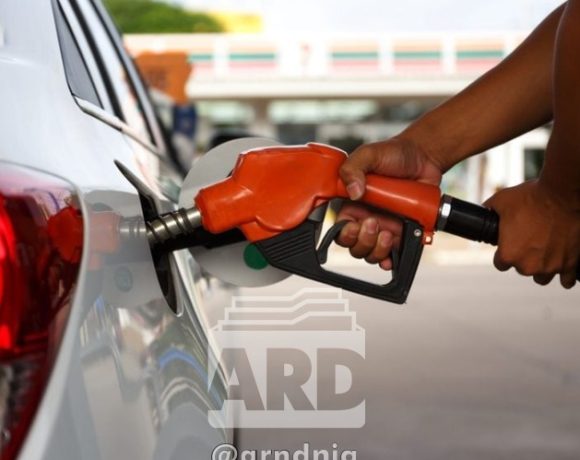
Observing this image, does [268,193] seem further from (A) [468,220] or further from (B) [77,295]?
(B) [77,295]

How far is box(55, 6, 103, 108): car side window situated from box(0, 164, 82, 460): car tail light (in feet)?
1.59

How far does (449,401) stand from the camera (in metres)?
4.63

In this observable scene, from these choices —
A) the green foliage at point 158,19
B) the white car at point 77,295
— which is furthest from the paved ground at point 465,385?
the green foliage at point 158,19

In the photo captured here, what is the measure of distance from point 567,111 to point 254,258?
645 millimetres

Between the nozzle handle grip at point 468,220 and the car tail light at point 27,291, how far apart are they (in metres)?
0.91

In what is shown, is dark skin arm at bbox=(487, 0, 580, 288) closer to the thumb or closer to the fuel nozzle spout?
the thumb

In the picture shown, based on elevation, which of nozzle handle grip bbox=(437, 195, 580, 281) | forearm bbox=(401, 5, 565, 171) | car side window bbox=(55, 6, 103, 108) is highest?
forearm bbox=(401, 5, 565, 171)

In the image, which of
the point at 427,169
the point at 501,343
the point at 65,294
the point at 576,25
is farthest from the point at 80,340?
the point at 501,343

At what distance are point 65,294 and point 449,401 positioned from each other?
3.74 metres

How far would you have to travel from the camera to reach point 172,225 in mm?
1682

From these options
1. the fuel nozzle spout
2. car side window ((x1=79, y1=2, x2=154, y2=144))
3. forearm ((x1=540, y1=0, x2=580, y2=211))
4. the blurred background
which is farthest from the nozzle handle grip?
the blurred background

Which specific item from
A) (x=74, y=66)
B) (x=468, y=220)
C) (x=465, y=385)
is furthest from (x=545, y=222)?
(x=465, y=385)

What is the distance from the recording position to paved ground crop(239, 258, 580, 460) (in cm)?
367

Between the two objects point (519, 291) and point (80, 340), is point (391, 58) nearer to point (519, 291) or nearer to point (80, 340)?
point (519, 291)
